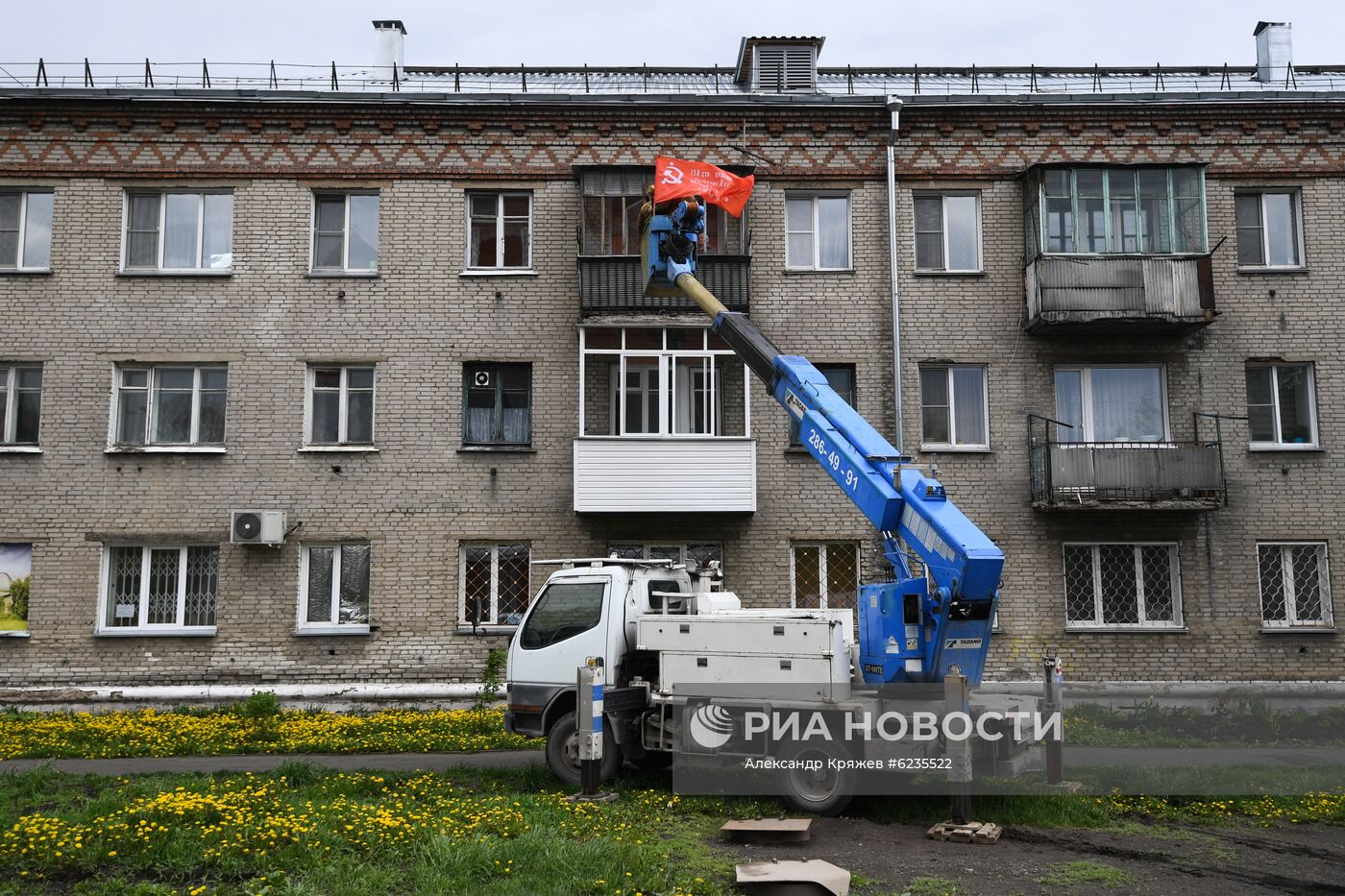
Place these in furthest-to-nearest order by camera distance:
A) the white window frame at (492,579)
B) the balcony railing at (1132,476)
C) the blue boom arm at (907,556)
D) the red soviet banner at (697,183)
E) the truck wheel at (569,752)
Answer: the white window frame at (492,579), the balcony railing at (1132,476), the red soviet banner at (697,183), the truck wheel at (569,752), the blue boom arm at (907,556)

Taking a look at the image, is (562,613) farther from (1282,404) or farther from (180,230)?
(1282,404)

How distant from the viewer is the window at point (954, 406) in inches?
699

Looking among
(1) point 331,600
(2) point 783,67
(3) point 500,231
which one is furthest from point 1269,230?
(1) point 331,600

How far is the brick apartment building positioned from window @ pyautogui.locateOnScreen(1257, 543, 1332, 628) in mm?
55

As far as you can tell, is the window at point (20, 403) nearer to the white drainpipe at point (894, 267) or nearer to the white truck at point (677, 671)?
the white truck at point (677, 671)

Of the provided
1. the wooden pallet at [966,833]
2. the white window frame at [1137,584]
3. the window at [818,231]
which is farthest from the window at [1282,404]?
the wooden pallet at [966,833]

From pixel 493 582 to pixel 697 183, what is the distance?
7202 mm

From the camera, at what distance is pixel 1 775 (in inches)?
407

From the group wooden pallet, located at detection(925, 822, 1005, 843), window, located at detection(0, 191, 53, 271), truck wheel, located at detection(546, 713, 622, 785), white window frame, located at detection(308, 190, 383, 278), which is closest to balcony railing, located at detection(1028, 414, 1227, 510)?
wooden pallet, located at detection(925, 822, 1005, 843)

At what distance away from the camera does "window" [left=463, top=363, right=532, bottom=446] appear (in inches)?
697

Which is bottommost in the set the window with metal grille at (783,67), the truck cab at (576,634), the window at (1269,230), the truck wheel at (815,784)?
the truck wheel at (815,784)

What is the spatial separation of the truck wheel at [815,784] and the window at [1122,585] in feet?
30.2

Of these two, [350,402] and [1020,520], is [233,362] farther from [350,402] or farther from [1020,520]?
[1020,520]

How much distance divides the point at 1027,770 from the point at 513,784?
4.77 metres
